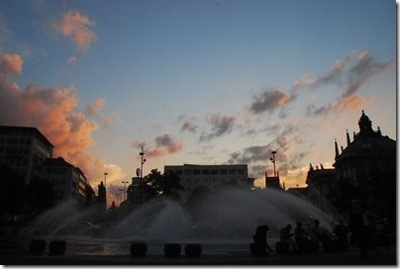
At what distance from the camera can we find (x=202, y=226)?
127ft

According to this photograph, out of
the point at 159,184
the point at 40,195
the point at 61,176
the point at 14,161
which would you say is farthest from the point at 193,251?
the point at 61,176

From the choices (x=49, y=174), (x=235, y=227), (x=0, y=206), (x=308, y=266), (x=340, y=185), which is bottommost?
(x=308, y=266)

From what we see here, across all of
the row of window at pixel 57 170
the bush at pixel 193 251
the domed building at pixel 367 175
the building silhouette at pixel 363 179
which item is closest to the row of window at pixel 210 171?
the building silhouette at pixel 363 179

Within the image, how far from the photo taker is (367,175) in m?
88.9

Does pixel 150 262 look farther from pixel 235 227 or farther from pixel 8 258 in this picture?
pixel 235 227

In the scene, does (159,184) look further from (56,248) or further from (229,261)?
(229,261)

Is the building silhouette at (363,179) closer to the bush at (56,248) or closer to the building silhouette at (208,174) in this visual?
the building silhouette at (208,174)

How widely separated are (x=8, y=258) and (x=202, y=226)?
2325cm

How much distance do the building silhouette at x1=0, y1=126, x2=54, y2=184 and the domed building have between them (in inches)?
3181

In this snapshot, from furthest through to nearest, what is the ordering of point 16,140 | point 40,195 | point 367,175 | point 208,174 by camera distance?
1. point 208,174
2. point 16,140
3. point 367,175
4. point 40,195

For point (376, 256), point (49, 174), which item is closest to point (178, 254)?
point (376, 256)

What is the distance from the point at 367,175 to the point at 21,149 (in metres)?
90.1

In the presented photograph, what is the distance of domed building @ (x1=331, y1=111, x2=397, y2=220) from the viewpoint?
214ft

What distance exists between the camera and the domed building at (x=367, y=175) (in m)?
65.2
